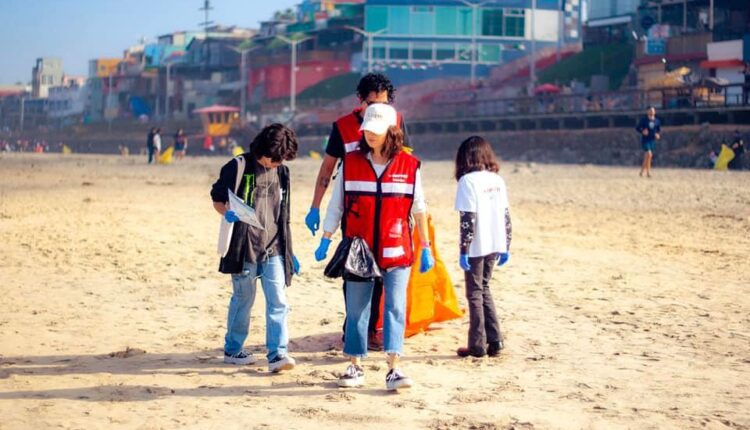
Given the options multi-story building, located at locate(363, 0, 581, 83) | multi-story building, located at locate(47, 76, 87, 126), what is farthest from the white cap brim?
multi-story building, located at locate(47, 76, 87, 126)

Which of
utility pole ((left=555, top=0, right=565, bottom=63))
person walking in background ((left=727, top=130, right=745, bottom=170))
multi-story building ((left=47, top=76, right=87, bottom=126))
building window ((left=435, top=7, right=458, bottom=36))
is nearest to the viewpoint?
person walking in background ((left=727, top=130, right=745, bottom=170))

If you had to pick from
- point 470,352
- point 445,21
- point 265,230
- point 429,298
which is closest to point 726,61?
point 445,21

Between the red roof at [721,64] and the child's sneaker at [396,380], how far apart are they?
48.3 m

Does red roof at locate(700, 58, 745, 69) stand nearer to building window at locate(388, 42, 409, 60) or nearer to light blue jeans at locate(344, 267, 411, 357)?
building window at locate(388, 42, 409, 60)

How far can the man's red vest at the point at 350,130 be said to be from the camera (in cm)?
777

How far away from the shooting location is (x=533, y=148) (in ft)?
177

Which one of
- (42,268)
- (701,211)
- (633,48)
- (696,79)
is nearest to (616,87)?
(633,48)

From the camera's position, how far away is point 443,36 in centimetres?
8806

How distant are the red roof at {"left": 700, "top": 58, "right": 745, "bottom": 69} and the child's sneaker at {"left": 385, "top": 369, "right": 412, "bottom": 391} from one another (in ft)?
158

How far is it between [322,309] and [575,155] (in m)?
39.8

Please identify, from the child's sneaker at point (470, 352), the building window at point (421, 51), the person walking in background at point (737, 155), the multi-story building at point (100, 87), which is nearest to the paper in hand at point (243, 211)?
the child's sneaker at point (470, 352)

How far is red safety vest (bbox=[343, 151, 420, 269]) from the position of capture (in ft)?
22.7

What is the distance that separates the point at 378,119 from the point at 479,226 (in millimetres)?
1370

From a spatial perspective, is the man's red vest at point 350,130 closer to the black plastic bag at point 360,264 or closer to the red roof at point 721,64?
the black plastic bag at point 360,264
